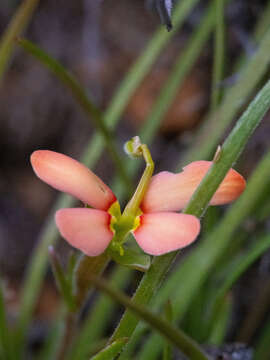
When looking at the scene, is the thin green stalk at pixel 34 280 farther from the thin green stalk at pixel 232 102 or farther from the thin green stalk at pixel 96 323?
the thin green stalk at pixel 232 102

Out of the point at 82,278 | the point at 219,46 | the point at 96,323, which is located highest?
the point at 219,46

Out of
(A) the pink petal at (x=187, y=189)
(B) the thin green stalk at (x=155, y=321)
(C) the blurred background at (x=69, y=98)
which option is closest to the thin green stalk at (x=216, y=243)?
(A) the pink petal at (x=187, y=189)

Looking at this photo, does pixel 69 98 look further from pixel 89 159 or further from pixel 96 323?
pixel 96 323

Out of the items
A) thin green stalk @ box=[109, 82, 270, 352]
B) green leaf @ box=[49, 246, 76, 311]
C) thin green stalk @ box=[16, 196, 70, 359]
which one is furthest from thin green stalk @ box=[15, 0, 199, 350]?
thin green stalk @ box=[109, 82, 270, 352]

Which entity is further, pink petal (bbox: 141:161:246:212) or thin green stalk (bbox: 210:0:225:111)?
thin green stalk (bbox: 210:0:225:111)

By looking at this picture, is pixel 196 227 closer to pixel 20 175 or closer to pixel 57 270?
pixel 57 270

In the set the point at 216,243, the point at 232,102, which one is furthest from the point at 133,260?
the point at 232,102

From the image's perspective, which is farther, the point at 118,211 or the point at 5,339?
the point at 5,339

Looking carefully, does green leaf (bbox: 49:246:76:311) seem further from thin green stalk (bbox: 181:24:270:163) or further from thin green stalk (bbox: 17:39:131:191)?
thin green stalk (bbox: 181:24:270:163)
